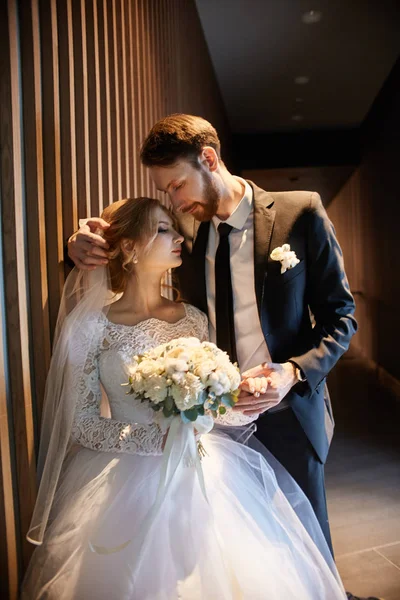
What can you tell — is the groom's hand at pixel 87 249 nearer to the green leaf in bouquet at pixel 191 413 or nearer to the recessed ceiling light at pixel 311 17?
the green leaf in bouquet at pixel 191 413

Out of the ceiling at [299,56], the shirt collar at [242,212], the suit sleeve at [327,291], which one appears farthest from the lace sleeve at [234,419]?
the ceiling at [299,56]

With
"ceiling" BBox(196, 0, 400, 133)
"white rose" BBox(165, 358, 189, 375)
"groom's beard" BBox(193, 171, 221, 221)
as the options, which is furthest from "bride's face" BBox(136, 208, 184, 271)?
"ceiling" BBox(196, 0, 400, 133)

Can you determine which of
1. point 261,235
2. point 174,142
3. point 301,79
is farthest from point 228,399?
point 301,79

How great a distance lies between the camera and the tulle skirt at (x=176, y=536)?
1445mm

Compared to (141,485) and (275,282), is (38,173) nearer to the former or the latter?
(275,282)

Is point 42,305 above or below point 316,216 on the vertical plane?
below

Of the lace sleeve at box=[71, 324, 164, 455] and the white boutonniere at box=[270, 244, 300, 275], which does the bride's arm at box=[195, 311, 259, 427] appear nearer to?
the lace sleeve at box=[71, 324, 164, 455]

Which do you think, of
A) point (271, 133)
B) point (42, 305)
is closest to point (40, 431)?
point (42, 305)

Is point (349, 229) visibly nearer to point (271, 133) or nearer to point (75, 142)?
point (271, 133)

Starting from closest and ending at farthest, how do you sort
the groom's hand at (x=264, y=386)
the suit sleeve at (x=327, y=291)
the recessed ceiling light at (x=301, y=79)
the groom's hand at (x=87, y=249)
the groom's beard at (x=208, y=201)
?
the groom's hand at (x=264, y=386) < the groom's hand at (x=87, y=249) < the suit sleeve at (x=327, y=291) < the groom's beard at (x=208, y=201) < the recessed ceiling light at (x=301, y=79)

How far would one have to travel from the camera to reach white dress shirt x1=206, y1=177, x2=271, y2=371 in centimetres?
205

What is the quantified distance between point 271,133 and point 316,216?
738cm

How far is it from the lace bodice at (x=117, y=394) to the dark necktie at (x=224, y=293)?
0.14 metres

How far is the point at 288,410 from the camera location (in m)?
2.01
